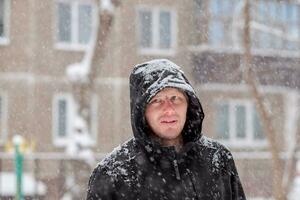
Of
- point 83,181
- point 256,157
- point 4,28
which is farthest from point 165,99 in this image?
point 4,28

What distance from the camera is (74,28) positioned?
20203 millimetres

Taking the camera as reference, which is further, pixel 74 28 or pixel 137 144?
pixel 74 28

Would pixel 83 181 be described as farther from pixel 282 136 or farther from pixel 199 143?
pixel 282 136

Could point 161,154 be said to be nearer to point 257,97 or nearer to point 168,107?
point 168,107

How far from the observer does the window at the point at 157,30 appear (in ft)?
67.8

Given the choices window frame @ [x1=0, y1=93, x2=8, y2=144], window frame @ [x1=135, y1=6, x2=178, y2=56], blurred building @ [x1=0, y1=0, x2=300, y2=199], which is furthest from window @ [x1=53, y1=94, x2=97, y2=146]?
window frame @ [x1=135, y1=6, x2=178, y2=56]

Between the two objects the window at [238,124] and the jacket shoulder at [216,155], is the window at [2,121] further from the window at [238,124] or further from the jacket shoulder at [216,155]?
the jacket shoulder at [216,155]

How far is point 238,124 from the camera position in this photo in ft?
72.4

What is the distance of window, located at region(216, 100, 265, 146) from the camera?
21553 millimetres

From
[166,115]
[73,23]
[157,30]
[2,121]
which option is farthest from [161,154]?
[157,30]

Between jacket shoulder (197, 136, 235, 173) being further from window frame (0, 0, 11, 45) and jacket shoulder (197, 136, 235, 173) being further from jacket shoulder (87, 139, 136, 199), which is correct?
window frame (0, 0, 11, 45)

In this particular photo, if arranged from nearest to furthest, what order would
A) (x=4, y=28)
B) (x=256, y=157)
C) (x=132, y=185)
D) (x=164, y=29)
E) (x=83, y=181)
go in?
(x=132, y=185), (x=83, y=181), (x=256, y=157), (x=4, y=28), (x=164, y=29)

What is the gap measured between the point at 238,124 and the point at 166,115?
19886 mm

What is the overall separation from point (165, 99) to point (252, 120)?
20.0 meters
